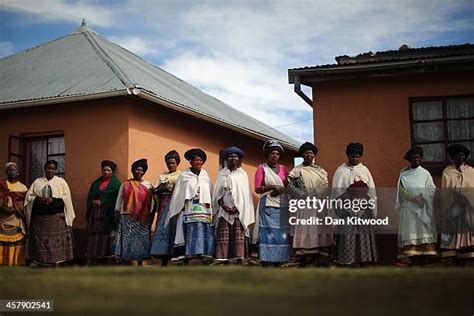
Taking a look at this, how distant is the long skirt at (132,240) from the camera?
8.31 m

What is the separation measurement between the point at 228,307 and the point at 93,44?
321 inches

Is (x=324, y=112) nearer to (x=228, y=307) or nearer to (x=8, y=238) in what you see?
(x=8, y=238)

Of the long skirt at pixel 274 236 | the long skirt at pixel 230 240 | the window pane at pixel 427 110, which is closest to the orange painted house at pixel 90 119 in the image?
the long skirt at pixel 230 240

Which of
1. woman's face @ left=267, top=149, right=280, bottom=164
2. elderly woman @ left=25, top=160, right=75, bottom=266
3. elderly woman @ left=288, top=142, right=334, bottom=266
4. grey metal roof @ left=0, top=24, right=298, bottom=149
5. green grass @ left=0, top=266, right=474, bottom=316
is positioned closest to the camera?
green grass @ left=0, top=266, right=474, bottom=316

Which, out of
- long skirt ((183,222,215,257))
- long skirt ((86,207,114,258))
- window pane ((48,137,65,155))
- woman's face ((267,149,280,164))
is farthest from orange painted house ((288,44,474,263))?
window pane ((48,137,65,155))

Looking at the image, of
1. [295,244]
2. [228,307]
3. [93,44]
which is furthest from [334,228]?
[93,44]

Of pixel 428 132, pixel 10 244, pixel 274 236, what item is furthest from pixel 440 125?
pixel 10 244

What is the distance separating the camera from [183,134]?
10.6 metres

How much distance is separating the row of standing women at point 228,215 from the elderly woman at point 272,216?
1cm

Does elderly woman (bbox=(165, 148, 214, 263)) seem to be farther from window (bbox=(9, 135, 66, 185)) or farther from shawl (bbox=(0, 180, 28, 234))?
window (bbox=(9, 135, 66, 185))

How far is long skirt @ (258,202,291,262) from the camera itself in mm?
7555

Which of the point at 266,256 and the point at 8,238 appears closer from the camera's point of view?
the point at 266,256

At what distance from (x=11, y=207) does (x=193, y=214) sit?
7.73 ft

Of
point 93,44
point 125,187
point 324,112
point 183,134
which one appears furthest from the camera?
point 93,44
